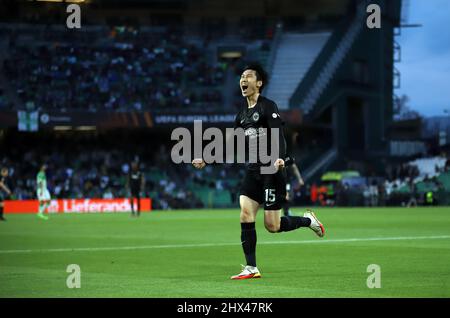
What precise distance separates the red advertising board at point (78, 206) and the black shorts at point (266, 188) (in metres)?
37.8

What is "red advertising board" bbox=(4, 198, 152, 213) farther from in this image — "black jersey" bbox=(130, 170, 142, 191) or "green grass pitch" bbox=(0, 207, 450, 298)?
"green grass pitch" bbox=(0, 207, 450, 298)

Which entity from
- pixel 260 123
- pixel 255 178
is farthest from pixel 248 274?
pixel 260 123

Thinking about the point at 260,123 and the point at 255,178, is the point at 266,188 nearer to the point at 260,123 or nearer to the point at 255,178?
the point at 255,178

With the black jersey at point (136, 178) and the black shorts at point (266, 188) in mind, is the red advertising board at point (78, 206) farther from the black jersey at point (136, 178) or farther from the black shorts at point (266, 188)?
the black shorts at point (266, 188)

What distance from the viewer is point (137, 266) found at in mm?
14281

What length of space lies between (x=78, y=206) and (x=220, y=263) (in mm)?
37284

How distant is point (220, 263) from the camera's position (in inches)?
587

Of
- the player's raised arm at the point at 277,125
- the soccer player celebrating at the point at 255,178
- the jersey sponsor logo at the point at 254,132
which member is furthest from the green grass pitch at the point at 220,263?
the jersey sponsor logo at the point at 254,132

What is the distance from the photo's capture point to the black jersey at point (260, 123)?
1220 centimetres
